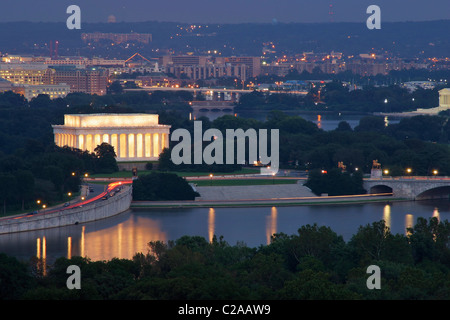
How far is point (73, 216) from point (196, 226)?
4.39m

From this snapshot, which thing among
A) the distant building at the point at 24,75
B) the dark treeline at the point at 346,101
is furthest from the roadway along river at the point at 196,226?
the distant building at the point at 24,75

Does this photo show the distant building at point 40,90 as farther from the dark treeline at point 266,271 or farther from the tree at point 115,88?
the dark treeline at point 266,271

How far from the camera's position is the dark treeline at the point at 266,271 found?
1145 inches

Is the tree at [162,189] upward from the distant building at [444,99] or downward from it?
downward

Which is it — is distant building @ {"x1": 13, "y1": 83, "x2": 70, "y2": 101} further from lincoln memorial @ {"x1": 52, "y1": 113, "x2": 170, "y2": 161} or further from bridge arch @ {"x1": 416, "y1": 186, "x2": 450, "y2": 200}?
bridge arch @ {"x1": 416, "y1": 186, "x2": 450, "y2": 200}

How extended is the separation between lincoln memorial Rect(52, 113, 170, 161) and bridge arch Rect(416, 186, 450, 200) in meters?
16.1

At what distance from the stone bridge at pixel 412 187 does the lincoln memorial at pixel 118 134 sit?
14.3 meters

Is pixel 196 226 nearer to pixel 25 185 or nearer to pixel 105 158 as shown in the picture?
pixel 25 185

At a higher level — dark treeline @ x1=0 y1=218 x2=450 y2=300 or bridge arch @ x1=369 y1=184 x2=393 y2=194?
bridge arch @ x1=369 y1=184 x2=393 y2=194

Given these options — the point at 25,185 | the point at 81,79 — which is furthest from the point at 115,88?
the point at 25,185

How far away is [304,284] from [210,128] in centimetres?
4956

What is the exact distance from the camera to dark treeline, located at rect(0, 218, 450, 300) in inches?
1145

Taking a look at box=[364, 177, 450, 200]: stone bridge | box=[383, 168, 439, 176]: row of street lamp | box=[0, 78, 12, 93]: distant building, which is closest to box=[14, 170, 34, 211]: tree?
box=[364, 177, 450, 200]: stone bridge

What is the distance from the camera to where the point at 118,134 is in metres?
68.8
